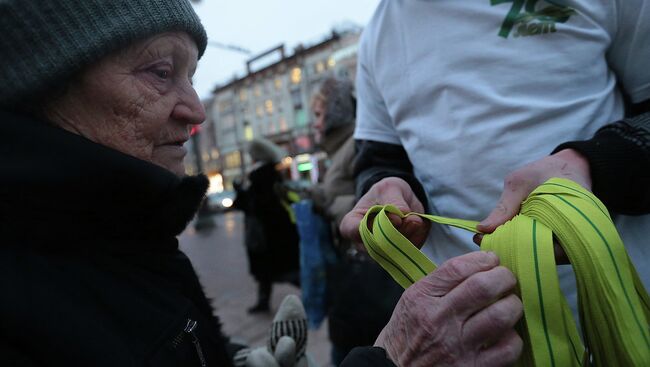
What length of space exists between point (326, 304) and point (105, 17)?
3255 mm

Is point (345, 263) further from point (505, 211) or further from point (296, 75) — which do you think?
point (296, 75)

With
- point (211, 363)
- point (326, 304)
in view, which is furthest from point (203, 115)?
point (326, 304)

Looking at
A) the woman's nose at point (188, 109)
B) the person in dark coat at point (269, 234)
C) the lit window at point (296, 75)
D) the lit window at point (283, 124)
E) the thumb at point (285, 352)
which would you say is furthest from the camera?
the lit window at point (283, 124)

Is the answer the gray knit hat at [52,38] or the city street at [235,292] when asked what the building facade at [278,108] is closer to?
the city street at [235,292]

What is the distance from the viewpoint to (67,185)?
761mm

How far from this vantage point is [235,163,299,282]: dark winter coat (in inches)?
189

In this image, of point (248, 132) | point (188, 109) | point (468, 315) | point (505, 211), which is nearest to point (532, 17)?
point (505, 211)

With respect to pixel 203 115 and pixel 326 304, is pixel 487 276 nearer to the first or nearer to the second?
pixel 203 115

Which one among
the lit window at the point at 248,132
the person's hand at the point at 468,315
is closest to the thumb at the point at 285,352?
the person's hand at the point at 468,315

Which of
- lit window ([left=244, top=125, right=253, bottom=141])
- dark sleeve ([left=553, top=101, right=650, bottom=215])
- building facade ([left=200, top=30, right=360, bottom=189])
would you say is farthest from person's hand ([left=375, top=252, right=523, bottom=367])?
lit window ([left=244, top=125, right=253, bottom=141])

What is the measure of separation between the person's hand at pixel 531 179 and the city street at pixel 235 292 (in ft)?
2.85

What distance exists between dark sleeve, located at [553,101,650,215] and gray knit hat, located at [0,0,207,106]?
40.5 inches

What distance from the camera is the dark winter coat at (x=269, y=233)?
479 centimetres

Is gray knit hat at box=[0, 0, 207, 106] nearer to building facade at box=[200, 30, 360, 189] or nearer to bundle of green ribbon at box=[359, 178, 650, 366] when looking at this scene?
bundle of green ribbon at box=[359, 178, 650, 366]
